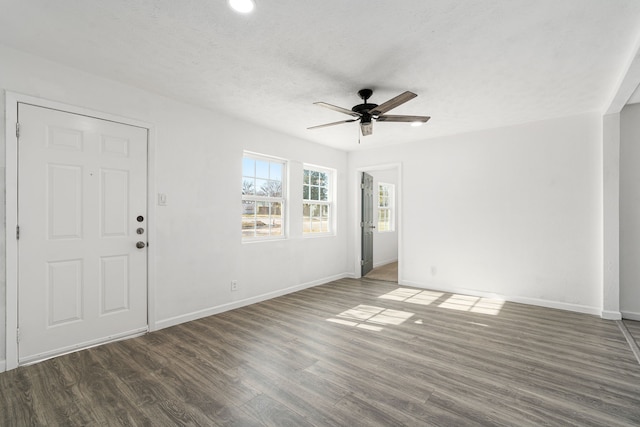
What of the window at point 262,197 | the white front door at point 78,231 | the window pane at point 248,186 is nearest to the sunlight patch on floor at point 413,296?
the window at point 262,197

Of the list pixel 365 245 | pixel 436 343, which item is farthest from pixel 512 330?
pixel 365 245

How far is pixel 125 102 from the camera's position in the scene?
3006 mm

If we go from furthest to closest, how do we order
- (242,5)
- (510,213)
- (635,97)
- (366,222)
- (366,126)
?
(366,222), (510,213), (635,97), (366,126), (242,5)

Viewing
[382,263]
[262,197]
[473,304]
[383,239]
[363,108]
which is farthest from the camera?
[383,239]

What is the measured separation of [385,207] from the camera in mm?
7664

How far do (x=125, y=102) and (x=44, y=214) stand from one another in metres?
1.28

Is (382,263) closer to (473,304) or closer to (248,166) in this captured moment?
(473,304)

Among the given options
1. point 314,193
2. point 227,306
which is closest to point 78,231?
point 227,306

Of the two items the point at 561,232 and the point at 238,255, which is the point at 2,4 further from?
the point at 561,232

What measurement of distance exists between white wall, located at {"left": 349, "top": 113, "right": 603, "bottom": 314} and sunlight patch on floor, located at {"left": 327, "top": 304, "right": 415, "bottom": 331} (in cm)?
153

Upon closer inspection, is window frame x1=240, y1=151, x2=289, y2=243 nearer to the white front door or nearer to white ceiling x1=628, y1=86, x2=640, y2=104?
the white front door

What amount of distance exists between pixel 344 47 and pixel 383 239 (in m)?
5.68

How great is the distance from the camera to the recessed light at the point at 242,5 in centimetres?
183

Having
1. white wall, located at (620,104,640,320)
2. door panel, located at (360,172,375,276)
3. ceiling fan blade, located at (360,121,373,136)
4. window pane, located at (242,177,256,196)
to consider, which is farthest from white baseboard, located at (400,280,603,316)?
window pane, located at (242,177,256,196)
